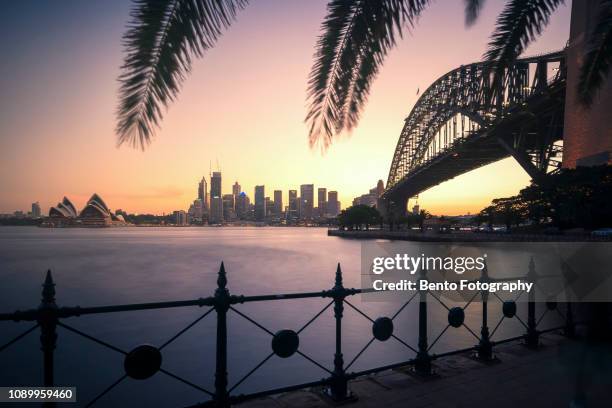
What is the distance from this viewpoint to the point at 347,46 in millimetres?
2869

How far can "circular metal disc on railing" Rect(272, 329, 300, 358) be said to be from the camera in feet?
15.3

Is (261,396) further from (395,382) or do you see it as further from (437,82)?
(437,82)

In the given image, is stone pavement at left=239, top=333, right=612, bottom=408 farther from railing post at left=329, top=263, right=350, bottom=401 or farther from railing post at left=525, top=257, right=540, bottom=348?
railing post at left=525, top=257, right=540, bottom=348

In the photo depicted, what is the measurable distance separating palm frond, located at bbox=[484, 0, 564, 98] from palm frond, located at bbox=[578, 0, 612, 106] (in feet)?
2.88

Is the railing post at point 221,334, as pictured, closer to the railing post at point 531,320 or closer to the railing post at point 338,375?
the railing post at point 338,375

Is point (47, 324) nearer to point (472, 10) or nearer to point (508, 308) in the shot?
point (472, 10)

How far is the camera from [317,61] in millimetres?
2883

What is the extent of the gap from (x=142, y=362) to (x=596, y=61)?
20.5 ft

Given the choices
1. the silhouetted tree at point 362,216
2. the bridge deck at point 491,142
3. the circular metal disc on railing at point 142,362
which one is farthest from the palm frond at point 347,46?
the silhouetted tree at point 362,216

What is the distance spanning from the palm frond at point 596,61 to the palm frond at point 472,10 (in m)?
1.55

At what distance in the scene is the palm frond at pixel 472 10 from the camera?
12.4 feet

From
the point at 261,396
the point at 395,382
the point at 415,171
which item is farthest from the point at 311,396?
the point at 415,171

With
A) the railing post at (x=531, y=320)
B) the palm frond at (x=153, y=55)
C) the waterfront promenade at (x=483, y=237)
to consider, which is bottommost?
the waterfront promenade at (x=483, y=237)

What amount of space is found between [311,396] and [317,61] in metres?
4.02
